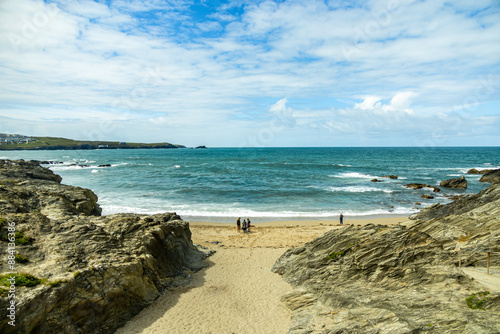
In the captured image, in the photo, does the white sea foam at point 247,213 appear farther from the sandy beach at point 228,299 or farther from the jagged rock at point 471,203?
the jagged rock at point 471,203

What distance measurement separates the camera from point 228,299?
12.0 metres

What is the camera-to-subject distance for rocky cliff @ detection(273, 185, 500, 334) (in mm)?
7059

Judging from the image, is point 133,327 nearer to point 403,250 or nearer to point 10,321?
point 10,321

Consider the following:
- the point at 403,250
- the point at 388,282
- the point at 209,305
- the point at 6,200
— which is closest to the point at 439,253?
the point at 403,250

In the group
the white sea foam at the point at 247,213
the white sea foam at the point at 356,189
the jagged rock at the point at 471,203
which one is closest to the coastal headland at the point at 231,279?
the jagged rock at the point at 471,203

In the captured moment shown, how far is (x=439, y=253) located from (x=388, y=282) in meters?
2.40

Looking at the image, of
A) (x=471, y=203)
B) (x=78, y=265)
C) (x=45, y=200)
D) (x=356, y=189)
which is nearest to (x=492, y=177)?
(x=356, y=189)

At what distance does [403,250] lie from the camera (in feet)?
34.4

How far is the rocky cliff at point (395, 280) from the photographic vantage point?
7.06m

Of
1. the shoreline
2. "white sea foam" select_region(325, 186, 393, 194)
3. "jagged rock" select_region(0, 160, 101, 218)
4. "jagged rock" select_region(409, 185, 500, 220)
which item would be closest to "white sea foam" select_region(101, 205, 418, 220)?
the shoreline

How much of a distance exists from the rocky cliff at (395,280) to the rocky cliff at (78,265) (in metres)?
6.17

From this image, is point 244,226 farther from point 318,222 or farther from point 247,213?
point 318,222

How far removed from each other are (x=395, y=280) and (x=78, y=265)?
38.0 ft

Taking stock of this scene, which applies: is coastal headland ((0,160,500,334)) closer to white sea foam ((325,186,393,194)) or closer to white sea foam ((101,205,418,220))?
white sea foam ((101,205,418,220))
